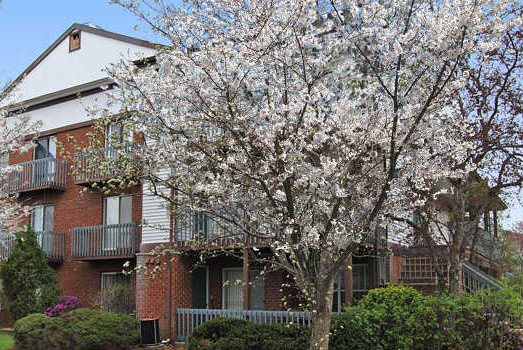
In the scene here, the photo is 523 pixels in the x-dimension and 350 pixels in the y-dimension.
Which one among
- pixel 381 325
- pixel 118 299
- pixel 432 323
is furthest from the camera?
pixel 118 299

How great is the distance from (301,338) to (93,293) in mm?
11706

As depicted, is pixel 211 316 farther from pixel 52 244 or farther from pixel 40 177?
pixel 40 177

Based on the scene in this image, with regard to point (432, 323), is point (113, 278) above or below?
above

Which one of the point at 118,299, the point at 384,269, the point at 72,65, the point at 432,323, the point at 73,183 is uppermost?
the point at 72,65

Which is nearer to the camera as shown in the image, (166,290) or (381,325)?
(381,325)

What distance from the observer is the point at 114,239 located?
2003 cm

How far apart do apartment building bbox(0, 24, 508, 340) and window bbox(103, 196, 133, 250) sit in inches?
1.5

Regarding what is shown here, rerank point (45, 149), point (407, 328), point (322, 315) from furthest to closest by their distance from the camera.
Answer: point (45, 149), point (407, 328), point (322, 315)

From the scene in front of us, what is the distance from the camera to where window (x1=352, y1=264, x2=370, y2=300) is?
1794 cm

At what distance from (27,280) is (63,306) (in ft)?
4.89

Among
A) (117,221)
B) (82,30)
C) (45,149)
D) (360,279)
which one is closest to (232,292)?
(360,279)

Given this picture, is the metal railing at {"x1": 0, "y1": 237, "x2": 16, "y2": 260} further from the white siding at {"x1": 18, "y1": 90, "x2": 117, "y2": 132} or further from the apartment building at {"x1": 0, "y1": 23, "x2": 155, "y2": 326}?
the white siding at {"x1": 18, "y1": 90, "x2": 117, "y2": 132}

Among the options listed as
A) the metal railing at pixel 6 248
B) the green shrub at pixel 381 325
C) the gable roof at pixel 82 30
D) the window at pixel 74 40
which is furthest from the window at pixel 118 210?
the green shrub at pixel 381 325

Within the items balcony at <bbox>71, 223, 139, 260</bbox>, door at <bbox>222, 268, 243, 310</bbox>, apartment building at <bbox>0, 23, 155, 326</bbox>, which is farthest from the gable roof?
door at <bbox>222, 268, 243, 310</bbox>
